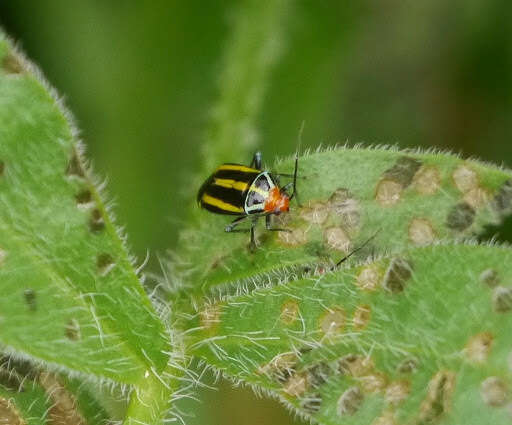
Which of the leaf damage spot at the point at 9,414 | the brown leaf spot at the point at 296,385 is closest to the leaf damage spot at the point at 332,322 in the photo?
the brown leaf spot at the point at 296,385

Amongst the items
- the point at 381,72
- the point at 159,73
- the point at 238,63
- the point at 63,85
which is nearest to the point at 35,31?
the point at 63,85

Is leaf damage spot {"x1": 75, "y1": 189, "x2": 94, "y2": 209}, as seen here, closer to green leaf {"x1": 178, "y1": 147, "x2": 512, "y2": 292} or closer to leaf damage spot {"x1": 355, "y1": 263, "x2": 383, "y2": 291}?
green leaf {"x1": 178, "y1": 147, "x2": 512, "y2": 292}

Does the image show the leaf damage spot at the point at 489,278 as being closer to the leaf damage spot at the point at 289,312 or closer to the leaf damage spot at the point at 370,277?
the leaf damage spot at the point at 370,277

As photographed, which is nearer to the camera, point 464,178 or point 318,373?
point 318,373

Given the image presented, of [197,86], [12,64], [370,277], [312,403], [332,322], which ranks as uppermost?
[12,64]

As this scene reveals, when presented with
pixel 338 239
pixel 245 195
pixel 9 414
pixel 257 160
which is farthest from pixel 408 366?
pixel 257 160

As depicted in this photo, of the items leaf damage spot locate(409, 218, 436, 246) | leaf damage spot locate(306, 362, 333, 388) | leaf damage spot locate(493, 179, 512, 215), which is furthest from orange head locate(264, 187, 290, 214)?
leaf damage spot locate(493, 179, 512, 215)

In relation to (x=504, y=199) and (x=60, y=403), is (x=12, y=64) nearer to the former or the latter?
(x=60, y=403)
